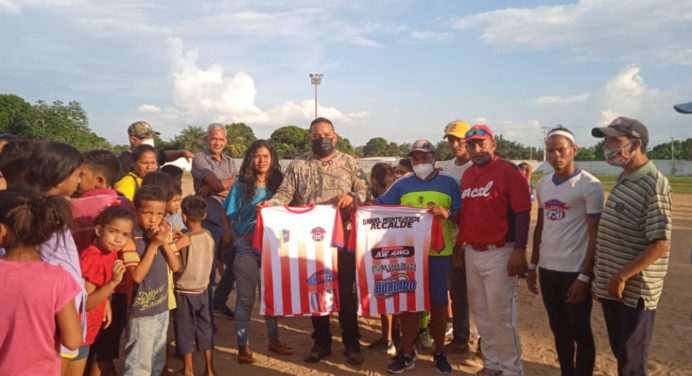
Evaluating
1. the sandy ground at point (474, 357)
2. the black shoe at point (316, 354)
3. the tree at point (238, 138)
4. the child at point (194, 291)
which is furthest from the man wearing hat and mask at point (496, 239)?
the tree at point (238, 138)

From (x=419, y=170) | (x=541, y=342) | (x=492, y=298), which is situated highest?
(x=419, y=170)

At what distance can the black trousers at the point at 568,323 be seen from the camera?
13.6ft

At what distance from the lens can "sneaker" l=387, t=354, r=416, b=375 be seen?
16.8 ft

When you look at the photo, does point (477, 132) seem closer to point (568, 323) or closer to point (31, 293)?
point (568, 323)

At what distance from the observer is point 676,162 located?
206ft

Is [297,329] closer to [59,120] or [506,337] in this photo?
[506,337]

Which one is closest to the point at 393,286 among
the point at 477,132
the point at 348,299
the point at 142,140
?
the point at 348,299

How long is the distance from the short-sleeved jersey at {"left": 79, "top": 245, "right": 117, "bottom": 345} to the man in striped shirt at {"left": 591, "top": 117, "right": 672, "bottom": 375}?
3715 millimetres

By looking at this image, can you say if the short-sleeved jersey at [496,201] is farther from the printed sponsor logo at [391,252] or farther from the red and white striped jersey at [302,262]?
the red and white striped jersey at [302,262]

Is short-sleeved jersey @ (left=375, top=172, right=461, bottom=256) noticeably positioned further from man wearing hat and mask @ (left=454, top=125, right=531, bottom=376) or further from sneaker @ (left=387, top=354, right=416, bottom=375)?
sneaker @ (left=387, top=354, right=416, bottom=375)

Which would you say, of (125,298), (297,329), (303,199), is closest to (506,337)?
(303,199)

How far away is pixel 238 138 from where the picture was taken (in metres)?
76.4

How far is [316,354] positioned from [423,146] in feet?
8.51

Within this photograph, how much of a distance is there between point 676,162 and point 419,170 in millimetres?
71286
